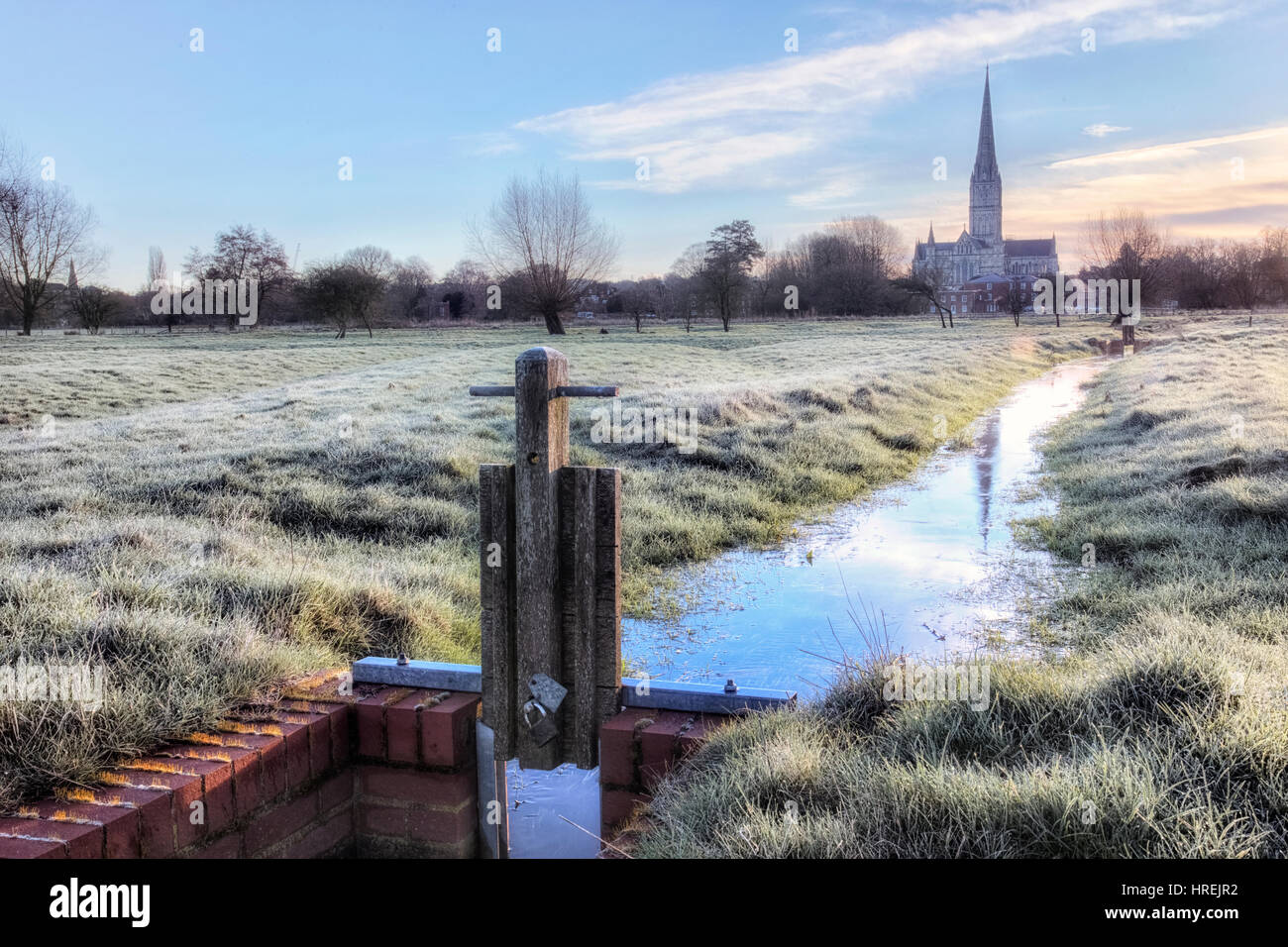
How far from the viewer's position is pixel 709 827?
8.52ft

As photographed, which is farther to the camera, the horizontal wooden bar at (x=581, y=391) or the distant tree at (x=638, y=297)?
the distant tree at (x=638, y=297)

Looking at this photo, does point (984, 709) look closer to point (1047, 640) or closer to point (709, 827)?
point (709, 827)

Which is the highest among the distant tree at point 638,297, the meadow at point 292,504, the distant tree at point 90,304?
the distant tree at point 638,297

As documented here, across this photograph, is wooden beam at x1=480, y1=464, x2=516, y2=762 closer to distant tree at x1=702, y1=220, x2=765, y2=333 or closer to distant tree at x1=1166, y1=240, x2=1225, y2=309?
distant tree at x1=702, y1=220, x2=765, y2=333

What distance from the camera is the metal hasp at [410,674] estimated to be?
3.55 metres

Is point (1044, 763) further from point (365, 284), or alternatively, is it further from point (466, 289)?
point (466, 289)

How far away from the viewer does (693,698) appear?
3.37 metres

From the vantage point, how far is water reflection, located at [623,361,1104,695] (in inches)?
213

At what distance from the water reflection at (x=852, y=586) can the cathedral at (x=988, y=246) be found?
127 m

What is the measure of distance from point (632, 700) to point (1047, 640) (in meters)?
3.10

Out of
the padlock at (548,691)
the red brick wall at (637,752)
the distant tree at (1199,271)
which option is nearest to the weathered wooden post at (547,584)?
the padlock at (548,691)

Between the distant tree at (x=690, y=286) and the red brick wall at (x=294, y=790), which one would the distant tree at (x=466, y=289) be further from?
the red brick wall at (x=294, y=790)
